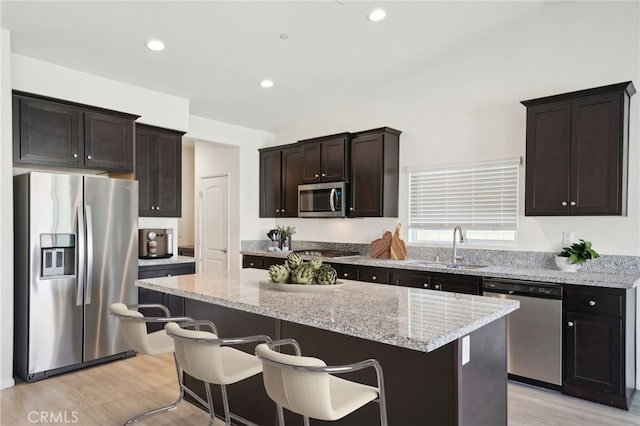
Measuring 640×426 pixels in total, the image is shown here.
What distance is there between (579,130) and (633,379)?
2.04 metres

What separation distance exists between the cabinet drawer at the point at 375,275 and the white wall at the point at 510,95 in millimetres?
810

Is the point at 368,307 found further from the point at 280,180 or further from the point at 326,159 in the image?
the point at 280,180

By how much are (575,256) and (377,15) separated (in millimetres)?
2704

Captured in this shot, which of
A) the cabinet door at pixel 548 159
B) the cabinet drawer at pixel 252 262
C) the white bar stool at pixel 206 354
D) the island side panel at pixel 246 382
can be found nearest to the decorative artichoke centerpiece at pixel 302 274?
the island side panel at pixel 246 382

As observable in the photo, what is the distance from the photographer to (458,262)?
443 cm

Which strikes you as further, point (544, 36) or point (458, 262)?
point (458, 262)

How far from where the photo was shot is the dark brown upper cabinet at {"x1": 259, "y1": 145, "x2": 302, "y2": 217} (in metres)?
5.70

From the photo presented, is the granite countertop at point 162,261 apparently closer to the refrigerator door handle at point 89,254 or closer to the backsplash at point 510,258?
the refrigerator door handle at point 89,254

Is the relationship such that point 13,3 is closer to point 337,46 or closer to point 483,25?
point 337,46

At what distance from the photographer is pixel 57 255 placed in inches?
138

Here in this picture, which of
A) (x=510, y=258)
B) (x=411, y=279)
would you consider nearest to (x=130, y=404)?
(x=411, y=279)

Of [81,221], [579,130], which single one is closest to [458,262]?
[579,130]

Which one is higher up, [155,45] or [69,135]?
[155,45]

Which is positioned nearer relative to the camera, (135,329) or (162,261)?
(135,329)
